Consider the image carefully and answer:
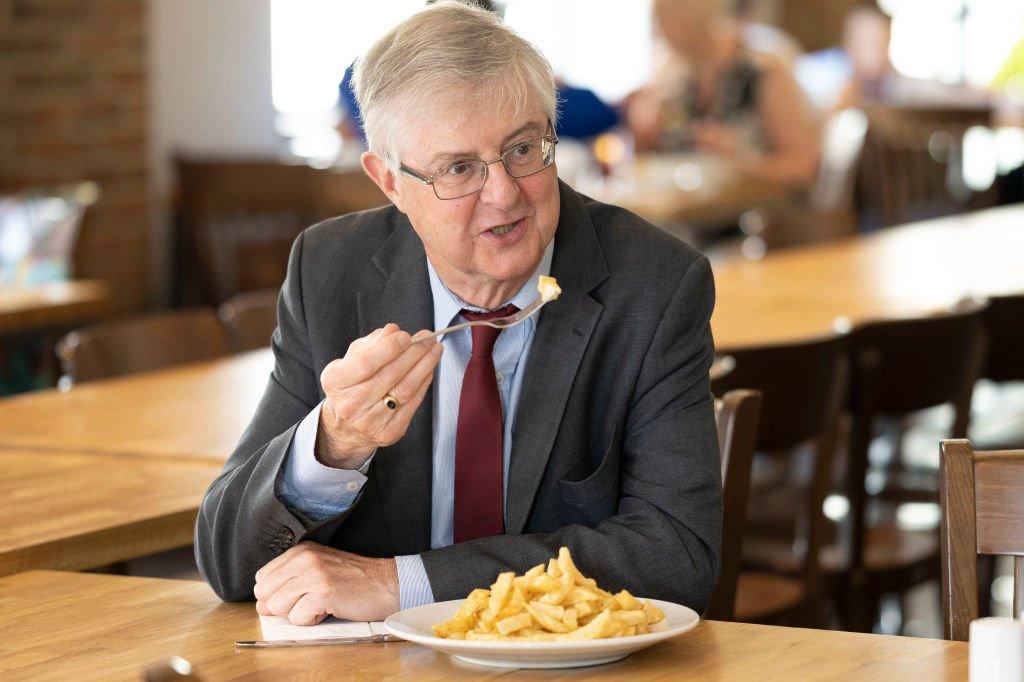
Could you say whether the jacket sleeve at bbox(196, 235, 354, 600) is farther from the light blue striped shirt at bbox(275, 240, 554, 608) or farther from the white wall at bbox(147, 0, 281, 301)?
the white wall at bbox(147, 0, 281, 301)

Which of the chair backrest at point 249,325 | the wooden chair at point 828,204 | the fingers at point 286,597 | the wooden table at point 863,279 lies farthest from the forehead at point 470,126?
the wooden chair at point 828,204

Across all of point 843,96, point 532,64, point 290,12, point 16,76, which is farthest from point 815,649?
point 843,96

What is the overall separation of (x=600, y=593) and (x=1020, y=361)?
227cm

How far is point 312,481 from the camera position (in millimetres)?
1657

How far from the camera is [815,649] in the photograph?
1.42 m

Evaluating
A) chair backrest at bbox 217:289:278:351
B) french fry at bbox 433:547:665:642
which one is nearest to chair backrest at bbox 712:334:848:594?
french fry at bbox 433:547:665:642

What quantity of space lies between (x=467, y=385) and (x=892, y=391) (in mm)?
1380

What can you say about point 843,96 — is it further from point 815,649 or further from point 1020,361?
point 815,649

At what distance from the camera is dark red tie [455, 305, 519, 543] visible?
1807 millimetres

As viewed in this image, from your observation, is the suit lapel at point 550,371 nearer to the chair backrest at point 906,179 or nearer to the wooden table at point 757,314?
the wooden table at point 757,314

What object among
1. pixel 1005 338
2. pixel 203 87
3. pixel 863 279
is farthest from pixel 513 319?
pixel 203 87

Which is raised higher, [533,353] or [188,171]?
[188,171]

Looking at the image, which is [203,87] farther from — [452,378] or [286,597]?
[286,597]

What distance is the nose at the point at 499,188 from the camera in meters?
1.69
